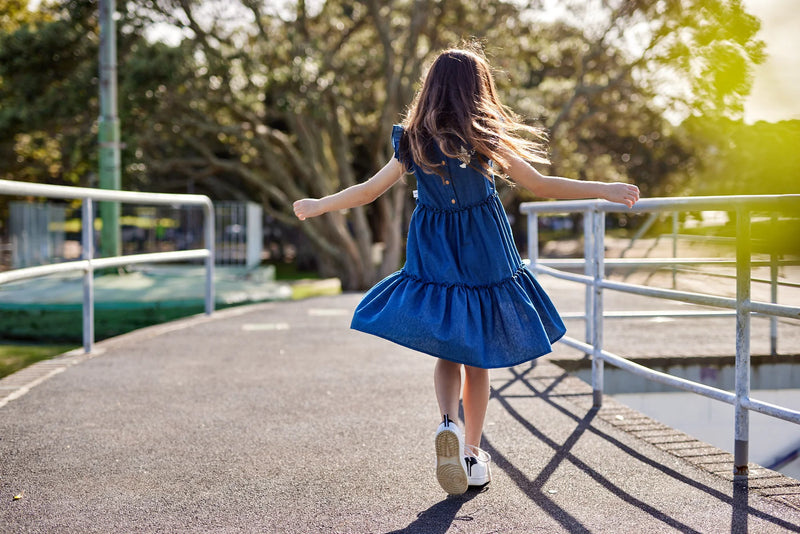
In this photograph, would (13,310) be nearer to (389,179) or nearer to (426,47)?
(389,179)

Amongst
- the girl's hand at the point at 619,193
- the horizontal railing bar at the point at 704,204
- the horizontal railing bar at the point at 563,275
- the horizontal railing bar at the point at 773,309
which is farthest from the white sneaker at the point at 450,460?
the horizontal railing bar at the point at 563,275

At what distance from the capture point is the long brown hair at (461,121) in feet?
9.56

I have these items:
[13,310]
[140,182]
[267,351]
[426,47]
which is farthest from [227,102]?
[267,351]

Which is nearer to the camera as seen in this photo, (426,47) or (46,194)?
(46,194)

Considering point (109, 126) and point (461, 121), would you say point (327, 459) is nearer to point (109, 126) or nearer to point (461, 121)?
point (461, 121)

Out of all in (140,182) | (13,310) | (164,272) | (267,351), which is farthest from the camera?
(140,182)

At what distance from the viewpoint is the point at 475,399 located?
3059mm

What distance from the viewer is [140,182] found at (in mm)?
17031

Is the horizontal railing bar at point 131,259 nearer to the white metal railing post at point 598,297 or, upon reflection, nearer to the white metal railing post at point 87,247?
the white metal railing post at point 87,247

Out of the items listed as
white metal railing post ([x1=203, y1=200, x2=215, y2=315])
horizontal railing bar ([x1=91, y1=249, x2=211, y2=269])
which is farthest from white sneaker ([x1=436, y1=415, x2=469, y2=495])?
white metal railing post ([x1=203, y1=200, x2=215, y2=315])

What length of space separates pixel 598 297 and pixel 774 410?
138cm

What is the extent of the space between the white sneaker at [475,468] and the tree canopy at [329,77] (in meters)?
9.87

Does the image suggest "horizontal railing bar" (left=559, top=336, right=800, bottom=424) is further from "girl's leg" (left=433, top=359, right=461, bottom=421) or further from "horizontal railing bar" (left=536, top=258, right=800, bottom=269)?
"girl's leg" (left=433, top=359, right=461, bottom=421)

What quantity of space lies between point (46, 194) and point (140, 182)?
12774 mm
